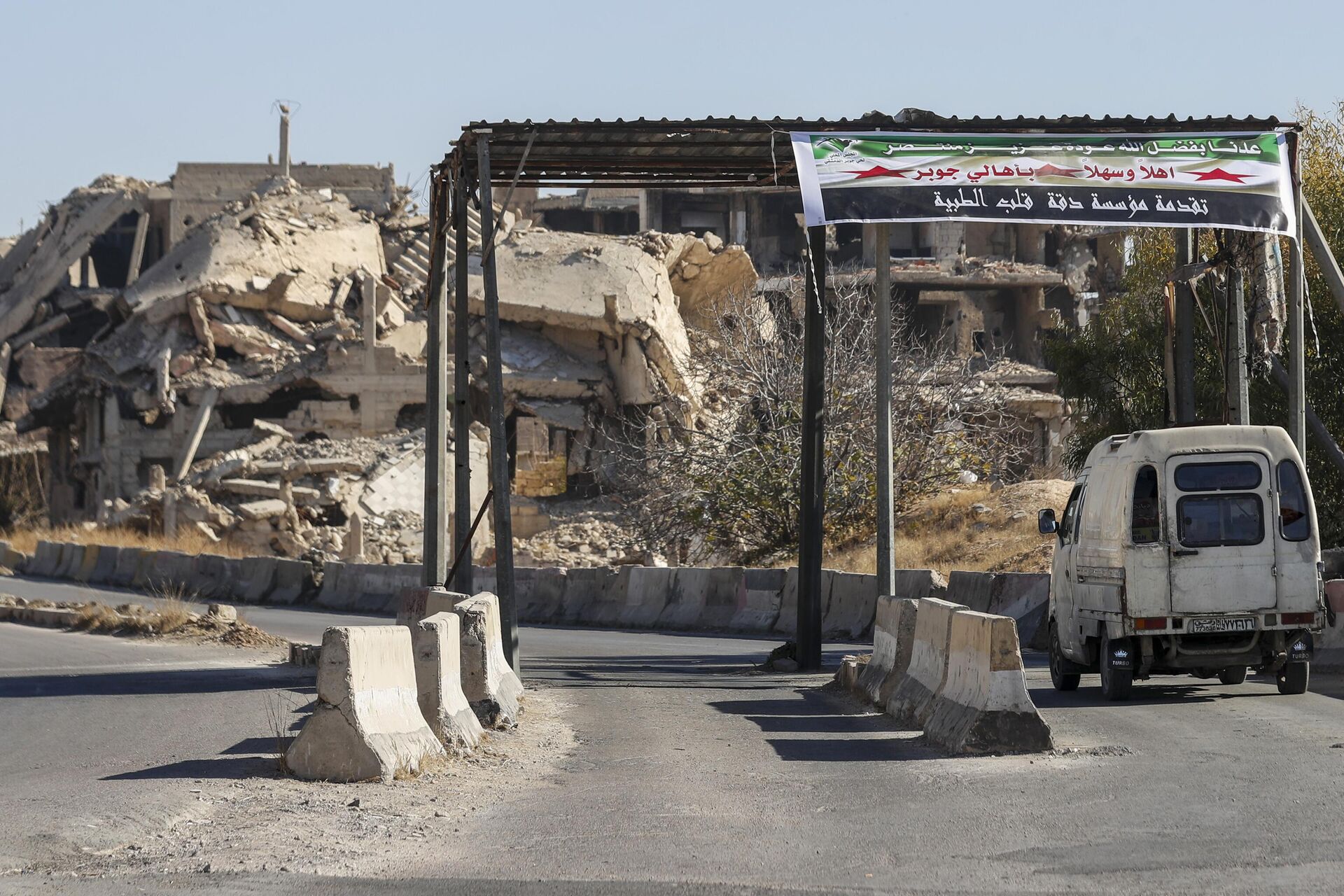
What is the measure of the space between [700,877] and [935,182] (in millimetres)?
12198

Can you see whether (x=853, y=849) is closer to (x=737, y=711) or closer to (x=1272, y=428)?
(x=737, y=711)

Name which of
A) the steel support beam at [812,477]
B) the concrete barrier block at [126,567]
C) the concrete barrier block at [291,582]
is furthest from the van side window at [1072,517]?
the concrete barrier block at [126,567]

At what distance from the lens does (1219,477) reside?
1451 centimetres

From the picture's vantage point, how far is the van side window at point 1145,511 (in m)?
14.3

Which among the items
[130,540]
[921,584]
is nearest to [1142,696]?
[921,584]

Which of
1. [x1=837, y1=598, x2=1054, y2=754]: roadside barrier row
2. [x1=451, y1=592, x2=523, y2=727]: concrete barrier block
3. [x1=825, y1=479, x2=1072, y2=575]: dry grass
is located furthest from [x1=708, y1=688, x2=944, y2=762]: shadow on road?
[x1=825, y1=479, x2=1072, y2=575]: dry grass

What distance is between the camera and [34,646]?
70.8 ft

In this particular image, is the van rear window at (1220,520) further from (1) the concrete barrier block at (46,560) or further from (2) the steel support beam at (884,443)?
(1) the concrete barrier block at (46,560)

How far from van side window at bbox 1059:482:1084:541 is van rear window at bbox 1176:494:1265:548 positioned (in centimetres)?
155

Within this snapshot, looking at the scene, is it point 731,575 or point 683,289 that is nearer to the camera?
point 731,575

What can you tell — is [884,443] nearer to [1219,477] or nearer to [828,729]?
[1219,477]

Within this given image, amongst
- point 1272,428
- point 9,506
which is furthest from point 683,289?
point 1272,428

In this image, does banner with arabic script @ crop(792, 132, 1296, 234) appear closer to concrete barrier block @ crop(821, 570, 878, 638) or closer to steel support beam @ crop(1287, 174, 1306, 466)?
steel support beam @ crop(1287, 174, 1306, 466)

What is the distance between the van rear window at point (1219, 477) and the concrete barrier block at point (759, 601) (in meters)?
11.4
